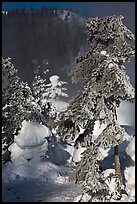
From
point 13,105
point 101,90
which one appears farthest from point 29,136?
point 101,90

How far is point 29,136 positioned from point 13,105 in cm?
343

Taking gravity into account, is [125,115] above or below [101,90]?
above

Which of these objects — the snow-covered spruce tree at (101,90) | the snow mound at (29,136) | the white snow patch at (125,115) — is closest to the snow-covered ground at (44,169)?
the snow mound at (29,136)

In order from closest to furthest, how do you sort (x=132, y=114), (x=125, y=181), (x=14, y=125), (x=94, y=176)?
(x=94, y=176) → (x=125, y=181) → (x=14, y=125) → (x=132, y=114)

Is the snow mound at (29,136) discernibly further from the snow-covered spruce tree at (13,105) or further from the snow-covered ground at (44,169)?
the snow-covered spruce tree at (13,105)

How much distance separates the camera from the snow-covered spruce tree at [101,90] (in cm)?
2048

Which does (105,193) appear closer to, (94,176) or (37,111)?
(94,176)

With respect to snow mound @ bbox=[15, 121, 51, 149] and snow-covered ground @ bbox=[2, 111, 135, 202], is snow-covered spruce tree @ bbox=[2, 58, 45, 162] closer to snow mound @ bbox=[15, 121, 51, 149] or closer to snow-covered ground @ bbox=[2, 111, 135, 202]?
snow mound @ bbox=[15, 121, 51, 149]

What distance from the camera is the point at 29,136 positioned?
35.4 m

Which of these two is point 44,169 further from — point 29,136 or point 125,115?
point 125,115

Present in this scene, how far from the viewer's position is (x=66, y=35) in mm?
153500

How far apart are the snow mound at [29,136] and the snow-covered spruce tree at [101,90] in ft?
46.2

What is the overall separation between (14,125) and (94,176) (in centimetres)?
1494

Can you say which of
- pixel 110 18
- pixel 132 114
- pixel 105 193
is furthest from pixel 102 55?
pixel 132 114
